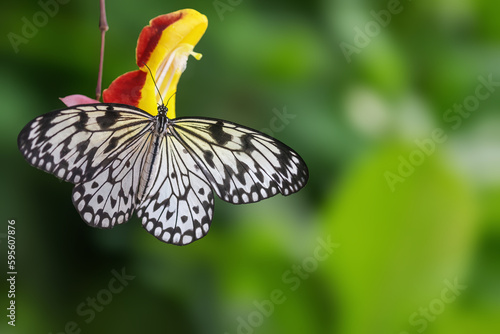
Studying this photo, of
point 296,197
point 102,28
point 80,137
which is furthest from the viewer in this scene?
point 296,197

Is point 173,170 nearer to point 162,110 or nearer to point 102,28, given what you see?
point 162,110

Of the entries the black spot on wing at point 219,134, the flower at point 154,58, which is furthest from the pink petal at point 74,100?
the black spot on wing at point 219,134

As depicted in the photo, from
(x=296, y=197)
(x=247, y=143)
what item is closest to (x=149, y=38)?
(x=247, y=143)

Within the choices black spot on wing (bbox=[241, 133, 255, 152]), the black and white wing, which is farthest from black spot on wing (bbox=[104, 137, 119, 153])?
black spot on wing (bbox=[241, 133, 255, 152])

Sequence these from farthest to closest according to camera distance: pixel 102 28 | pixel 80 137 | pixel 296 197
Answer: pixel 296 197 < pixel 102 28 < pixel 80 137

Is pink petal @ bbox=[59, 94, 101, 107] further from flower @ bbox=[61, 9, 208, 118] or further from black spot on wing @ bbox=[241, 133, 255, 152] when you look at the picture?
black spot on wing @ bbox=[241, 133, 255, 152]

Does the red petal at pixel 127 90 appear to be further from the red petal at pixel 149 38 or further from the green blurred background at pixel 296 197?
the green blurred background at pixel 296 197
